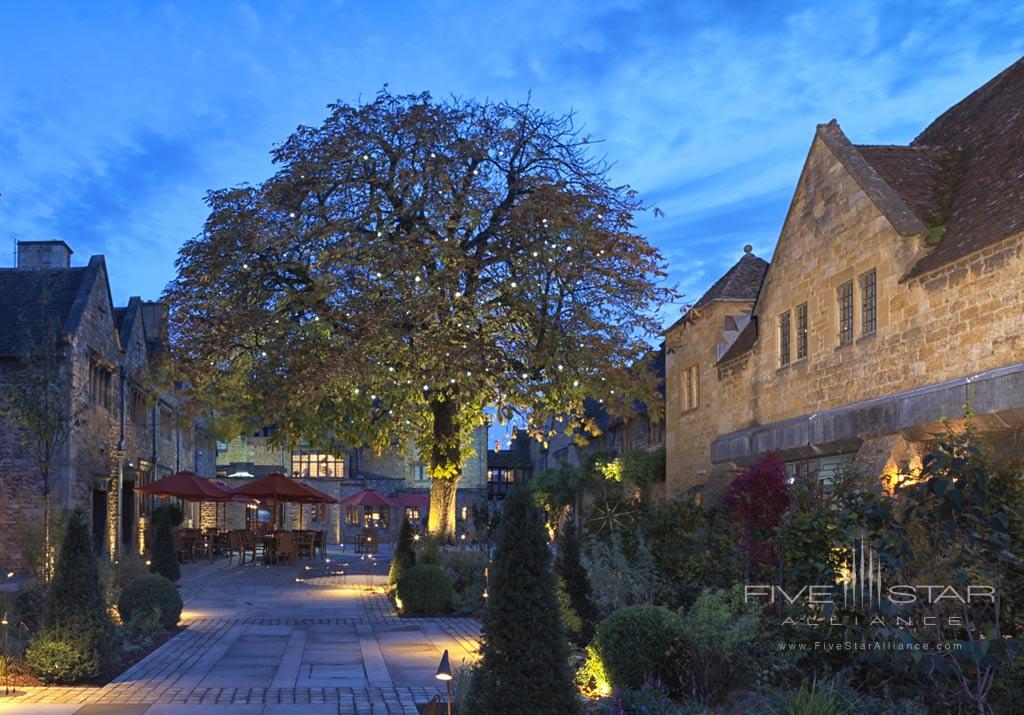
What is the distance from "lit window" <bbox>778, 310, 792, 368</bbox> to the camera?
71.7 ft

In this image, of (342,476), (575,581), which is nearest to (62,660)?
(575,581)

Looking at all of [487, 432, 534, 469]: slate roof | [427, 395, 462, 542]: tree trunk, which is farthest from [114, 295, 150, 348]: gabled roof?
[487, 432, 534, 469]: slate roof

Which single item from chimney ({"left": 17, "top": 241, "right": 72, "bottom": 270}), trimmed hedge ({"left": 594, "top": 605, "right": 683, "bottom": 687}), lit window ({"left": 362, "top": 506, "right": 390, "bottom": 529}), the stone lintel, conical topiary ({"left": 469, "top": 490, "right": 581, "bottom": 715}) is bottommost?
lit window ({"left": 362, "top": 506, "right": 390, "bottom": 529})

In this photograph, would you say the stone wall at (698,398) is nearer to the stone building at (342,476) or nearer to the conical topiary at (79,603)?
the conical topiary at (79,603)

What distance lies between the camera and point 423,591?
18594 mm

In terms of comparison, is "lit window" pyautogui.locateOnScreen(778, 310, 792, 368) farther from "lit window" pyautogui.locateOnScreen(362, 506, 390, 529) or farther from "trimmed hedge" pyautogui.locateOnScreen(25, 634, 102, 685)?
"lit window" pyautogui.locateOnScreen(362, 506, 390, 529)

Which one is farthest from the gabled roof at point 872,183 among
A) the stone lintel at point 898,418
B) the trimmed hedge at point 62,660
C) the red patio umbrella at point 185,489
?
the red patio umbrella at point 185,489

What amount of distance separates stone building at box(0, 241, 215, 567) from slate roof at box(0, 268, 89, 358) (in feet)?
0.09

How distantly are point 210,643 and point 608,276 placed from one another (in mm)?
10593

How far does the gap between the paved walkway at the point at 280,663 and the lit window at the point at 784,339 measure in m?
8.50

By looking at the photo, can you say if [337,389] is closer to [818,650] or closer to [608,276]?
[608,276]

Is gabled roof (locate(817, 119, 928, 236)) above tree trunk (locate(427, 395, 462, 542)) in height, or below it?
above

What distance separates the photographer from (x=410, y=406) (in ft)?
78.3

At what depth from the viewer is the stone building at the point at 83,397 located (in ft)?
86.0
